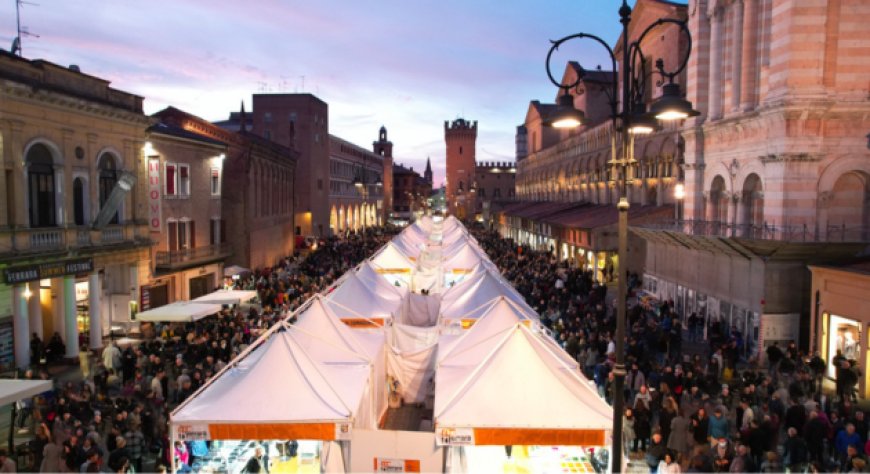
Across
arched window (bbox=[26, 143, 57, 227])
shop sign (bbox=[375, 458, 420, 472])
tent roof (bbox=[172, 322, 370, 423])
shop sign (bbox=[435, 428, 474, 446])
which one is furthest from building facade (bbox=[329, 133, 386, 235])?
shop sign (bbox=[375, 458, 420, 472])

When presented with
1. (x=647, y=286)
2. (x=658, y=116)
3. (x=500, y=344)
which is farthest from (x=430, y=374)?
(x=647, y=286)

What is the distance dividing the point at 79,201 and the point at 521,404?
17202 millimetres

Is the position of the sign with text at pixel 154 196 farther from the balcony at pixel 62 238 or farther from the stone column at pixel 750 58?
the stone column at pixel 750 58

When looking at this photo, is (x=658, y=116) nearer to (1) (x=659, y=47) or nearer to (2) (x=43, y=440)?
(2) (x=43, y=440)

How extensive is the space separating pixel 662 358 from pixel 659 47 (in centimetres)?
2238

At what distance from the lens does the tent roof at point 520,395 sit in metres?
9.65

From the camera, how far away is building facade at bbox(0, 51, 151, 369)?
17.7 m

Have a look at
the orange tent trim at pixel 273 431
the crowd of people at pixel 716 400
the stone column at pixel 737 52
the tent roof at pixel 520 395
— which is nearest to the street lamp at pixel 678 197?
the stone column at pixel 737 52

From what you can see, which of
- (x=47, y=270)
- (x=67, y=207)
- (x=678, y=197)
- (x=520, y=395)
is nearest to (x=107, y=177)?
(x=67, y=207)

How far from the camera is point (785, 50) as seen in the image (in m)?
18.5

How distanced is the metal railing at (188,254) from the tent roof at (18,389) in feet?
46.8

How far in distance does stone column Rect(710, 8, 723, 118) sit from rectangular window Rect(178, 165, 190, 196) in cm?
2139

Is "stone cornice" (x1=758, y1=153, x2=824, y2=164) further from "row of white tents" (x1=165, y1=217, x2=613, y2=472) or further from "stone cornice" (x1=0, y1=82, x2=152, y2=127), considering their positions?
"stone cornice" (x1=0, y1=82, x2=152, y2=127)

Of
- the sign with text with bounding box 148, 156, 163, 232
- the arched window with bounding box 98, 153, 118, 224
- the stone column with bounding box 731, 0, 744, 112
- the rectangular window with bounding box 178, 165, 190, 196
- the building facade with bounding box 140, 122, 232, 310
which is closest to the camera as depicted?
the arched window with bounding box 98, 153, 118, 224
